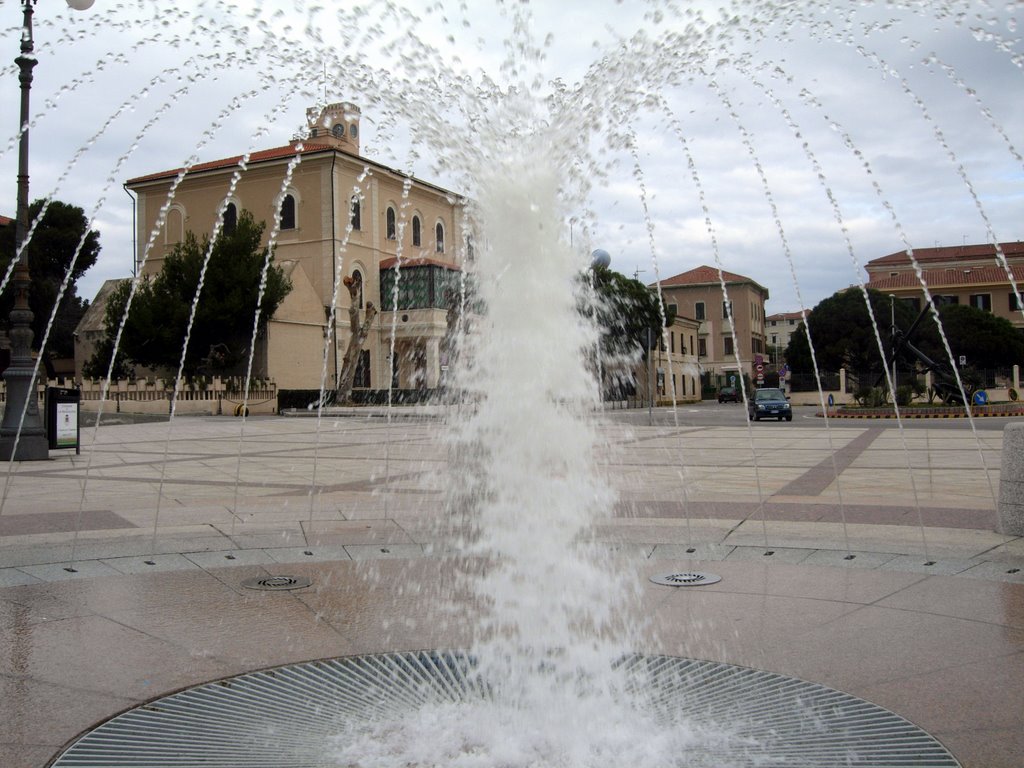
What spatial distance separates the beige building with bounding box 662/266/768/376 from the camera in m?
83.1

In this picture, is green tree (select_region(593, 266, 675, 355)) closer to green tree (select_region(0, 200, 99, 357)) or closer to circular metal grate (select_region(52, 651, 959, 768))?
circular metal grate (select_region(52, 651, 959, 768))

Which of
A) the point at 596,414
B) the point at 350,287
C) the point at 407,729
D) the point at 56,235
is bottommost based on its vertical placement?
the point at 407,729

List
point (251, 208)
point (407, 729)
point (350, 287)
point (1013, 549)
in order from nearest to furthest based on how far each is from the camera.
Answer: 1. point (407, 729)
2. point (1013, 549)
3. point (350, 287)
4. point (251, 208)

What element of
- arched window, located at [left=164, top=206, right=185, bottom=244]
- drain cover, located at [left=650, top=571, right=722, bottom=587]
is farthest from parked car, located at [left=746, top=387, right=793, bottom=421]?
arched window, located at [left=164, top=206, right=185, bottom=244]

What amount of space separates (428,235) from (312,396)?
1812cm

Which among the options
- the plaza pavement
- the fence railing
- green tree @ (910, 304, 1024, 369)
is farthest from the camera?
green tree @ (910, 304, 1024, 369)

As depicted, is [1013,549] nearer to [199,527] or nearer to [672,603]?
[672,603]

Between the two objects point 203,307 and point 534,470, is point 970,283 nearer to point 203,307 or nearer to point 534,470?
point 203,307

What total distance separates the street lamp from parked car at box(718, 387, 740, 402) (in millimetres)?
56414

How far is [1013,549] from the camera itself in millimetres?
6270

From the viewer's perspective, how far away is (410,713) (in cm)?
339

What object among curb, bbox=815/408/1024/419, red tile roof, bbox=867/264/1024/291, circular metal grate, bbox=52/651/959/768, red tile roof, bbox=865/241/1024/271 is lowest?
circular metal grate, bbox=52/651/959/768

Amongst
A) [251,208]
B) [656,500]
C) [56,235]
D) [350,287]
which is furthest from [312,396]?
[656,500]

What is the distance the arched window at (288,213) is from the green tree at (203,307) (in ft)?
21.0
